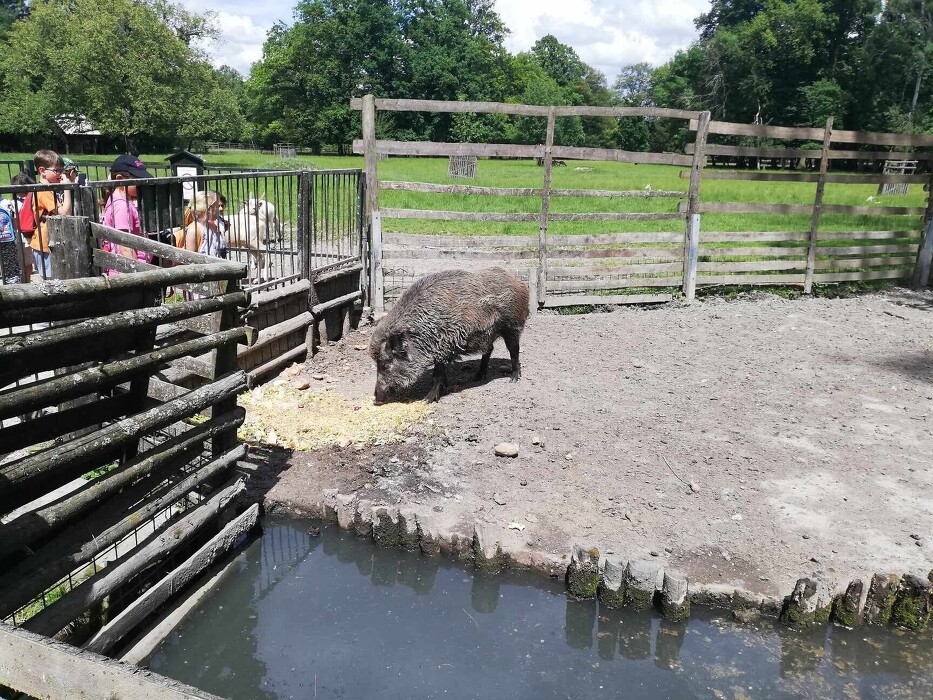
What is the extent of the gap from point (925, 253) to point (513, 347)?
30.7ft


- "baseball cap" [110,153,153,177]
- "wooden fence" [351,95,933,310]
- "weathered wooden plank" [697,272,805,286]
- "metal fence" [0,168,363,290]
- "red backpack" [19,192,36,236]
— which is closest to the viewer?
"metal fence" [0,168,363,290]

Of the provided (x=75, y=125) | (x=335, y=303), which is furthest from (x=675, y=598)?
(x=75, y=125)

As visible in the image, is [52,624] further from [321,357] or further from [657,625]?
[321,357]

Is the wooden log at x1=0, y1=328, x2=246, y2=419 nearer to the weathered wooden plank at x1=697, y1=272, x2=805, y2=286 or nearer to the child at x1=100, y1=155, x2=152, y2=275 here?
the child at x1=100, y1=155, x2=152, y2=275

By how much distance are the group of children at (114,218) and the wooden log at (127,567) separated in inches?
108

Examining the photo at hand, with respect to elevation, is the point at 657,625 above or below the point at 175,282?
below

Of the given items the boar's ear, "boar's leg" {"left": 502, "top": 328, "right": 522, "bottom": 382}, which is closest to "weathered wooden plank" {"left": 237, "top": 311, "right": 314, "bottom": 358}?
the boar's ear

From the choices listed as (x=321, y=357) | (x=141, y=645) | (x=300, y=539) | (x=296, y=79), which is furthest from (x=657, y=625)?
(x=296, y=79)

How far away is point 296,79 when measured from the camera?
74.4m

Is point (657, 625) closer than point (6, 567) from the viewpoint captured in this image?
No

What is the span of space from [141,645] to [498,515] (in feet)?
7.71

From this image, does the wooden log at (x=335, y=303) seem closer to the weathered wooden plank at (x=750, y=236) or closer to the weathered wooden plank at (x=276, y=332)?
the weathered wooden plank at (x=276, y=332)

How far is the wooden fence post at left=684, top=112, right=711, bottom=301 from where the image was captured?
10828 mm

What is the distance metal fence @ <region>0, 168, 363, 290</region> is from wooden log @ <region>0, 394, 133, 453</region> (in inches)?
62.1
